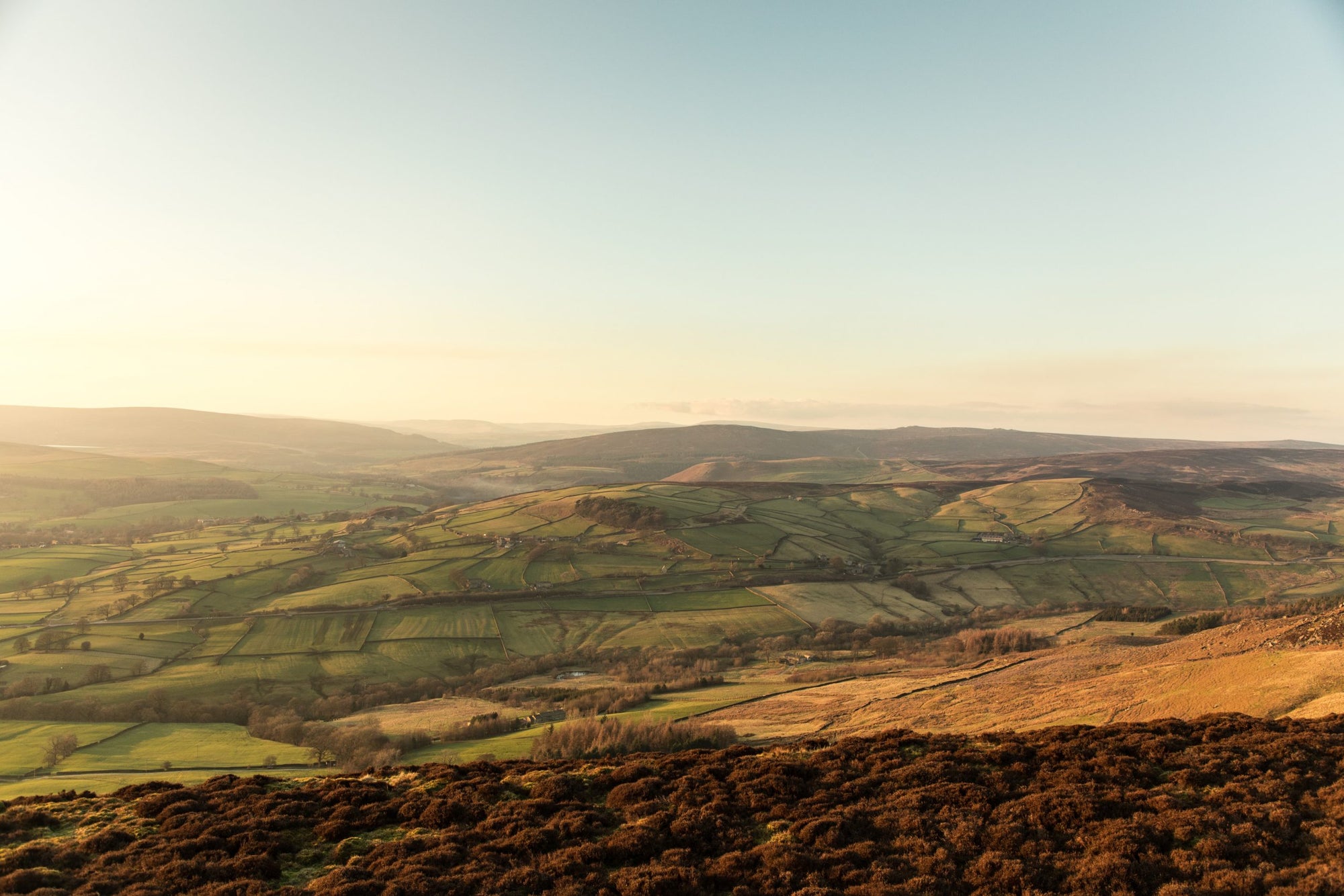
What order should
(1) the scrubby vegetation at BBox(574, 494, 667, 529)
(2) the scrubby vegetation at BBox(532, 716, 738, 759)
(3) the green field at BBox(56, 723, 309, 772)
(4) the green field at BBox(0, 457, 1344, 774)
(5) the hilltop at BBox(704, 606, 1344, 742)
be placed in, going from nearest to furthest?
1. (5) the hilltop at BBox(704, 606, 1344, 742)
2. (2) the scrubby vegetation at BBox(532, 716, 738, 759)
3. (3) the green field at BBox(56, 723, 309, 772)
4. (4) the green field at BBox(0, 457, 1344, 774)
5. (1) the scrubby vegetation at BBox(574, 494, 667, 529)

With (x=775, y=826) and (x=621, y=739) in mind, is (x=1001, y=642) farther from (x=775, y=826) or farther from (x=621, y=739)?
(x=775, y=826)

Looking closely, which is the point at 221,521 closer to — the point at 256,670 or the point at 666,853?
the point at 256,670

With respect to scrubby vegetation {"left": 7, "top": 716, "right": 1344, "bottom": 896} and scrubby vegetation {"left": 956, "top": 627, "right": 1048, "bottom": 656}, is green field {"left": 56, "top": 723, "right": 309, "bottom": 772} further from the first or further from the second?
scrubby vegetation {"left": 956, "top": 627, "right": 1048, "bottom": 656}

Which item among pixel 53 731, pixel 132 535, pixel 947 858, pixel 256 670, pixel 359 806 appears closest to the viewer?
pixel 947 858

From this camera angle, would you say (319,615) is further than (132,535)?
No

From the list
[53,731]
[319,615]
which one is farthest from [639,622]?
[53,731]

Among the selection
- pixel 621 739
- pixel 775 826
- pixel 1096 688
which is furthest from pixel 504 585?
pixel 775 826

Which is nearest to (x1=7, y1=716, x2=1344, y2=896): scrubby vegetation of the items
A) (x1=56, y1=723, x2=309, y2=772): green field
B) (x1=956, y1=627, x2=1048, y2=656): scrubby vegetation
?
(x1=56, y1=723, x2=309, y2=772): green field

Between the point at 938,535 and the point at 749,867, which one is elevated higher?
the point at 749,867

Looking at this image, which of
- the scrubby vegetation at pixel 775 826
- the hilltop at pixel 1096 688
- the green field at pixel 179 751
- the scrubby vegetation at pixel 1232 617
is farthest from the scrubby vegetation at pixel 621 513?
the scrubby vegetation at pixel 775 826
